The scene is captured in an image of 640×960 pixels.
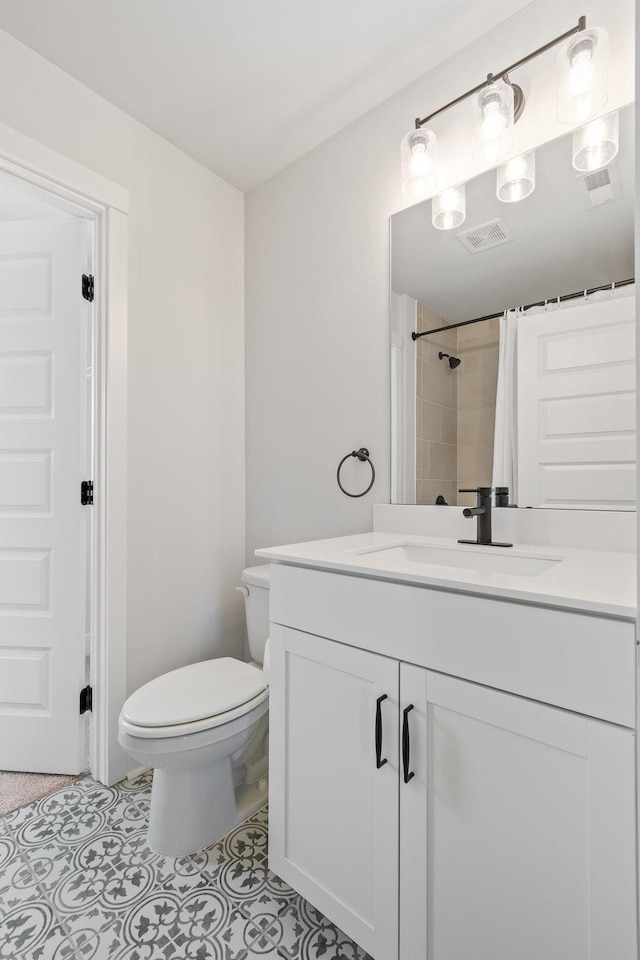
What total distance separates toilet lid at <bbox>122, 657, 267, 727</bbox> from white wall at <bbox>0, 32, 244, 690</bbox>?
33cm

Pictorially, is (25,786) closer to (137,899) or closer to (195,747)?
(137,899)

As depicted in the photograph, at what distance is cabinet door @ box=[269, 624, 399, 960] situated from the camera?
956 millimetres

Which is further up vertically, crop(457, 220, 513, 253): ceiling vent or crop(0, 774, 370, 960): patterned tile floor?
crop(457, 220, 513, 253): ceiling vent

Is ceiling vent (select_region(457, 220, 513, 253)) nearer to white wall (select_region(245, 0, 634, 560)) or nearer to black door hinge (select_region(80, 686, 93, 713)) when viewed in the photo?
white wall (select_region(245, 0, 634, 560))

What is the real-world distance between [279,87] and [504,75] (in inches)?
30.8

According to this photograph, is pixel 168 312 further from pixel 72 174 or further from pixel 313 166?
pixel 313 166

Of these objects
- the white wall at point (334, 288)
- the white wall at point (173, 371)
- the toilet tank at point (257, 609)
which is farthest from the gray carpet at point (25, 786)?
the white wall at point (334, 288)

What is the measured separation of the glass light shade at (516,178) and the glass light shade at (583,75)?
0.12m

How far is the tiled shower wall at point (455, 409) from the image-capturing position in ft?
4.69

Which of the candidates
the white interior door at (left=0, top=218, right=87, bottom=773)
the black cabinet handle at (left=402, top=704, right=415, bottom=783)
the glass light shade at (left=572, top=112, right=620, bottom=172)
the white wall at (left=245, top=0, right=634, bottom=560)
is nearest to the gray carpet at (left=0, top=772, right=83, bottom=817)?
the white interior door at (left=0, top=218, right=87, bottom=773)

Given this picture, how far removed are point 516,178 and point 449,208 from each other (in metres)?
0.21

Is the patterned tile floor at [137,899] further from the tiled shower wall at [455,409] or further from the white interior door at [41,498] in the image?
the tiled shower wall at [455,409]

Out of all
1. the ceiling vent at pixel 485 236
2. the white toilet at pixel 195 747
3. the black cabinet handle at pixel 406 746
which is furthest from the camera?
the ceiling vent at pixel 485 236

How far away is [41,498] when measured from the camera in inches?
70.2
